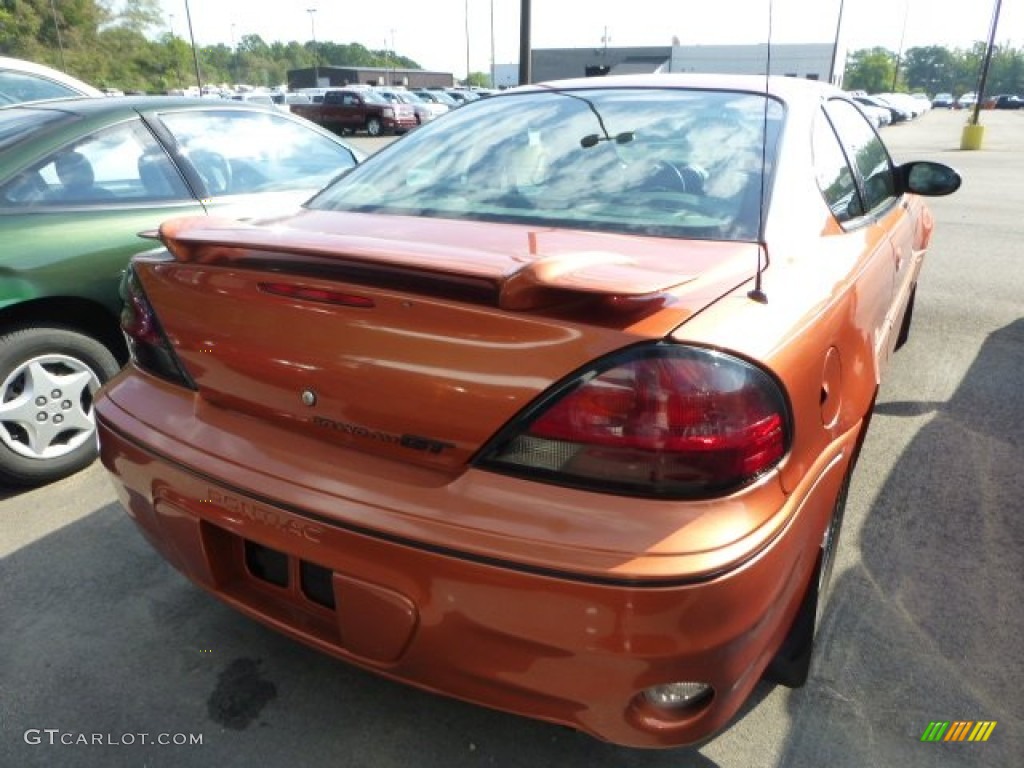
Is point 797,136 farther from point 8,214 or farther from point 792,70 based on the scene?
point 792,70

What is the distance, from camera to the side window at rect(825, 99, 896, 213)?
281 centimetres

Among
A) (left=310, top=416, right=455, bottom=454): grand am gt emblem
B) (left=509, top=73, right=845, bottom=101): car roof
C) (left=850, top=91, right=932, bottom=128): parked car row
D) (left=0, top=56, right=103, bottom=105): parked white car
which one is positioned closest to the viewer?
(left=310, top=416, right=455, bottom=454): grand am gt emblem

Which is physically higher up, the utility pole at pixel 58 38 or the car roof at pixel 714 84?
the utility pole at pixel 58 38

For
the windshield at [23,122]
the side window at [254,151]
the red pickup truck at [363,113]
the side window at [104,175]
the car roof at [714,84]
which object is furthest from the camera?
the red pickup truck at [363,113]

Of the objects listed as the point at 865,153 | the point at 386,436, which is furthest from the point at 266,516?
the point at 865,153

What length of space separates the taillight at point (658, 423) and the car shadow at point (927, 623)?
36.5 inches

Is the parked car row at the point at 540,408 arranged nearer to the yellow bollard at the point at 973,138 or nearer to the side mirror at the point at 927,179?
the side mirror at the point at 927,179

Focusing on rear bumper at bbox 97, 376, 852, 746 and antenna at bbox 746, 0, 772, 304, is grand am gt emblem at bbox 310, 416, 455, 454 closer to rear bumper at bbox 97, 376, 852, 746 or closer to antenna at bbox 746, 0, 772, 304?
rear bumper at bbox 97, 376, 852, 746

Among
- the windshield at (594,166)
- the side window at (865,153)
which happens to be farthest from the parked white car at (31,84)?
the side window at (865,153)

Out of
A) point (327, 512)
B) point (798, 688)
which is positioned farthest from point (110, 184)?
point (798, 688)

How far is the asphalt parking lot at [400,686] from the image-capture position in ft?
6.30

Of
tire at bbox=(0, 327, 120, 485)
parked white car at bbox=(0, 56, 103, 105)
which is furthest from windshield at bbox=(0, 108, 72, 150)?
parked white car at bbox=(0, 56, 103, 105)

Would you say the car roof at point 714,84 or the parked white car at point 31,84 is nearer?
the car roof at point 714,84

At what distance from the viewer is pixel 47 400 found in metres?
3.14
